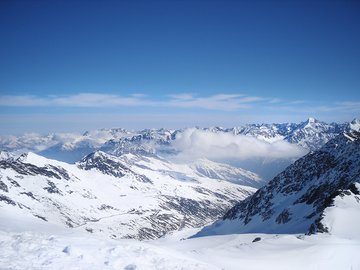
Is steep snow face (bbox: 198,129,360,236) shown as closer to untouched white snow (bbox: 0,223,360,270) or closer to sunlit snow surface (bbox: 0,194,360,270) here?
sunlit snow surface (bbox: 0,194,360,270)

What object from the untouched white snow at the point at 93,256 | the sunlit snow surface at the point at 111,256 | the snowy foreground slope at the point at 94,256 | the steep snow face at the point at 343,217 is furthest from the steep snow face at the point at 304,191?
the untouched white snow at the point at 93,256

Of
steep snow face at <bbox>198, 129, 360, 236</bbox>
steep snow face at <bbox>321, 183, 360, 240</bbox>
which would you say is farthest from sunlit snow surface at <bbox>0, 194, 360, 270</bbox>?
steep snow face at <bbox>198, 129, 360, 236</bbox>

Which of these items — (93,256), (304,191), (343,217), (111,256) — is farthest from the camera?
(304,191)

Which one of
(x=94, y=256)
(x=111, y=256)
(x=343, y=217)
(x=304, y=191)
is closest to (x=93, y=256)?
(x=94, y=256)

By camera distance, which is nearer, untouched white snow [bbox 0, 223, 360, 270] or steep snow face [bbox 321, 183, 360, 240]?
untouched white snow [bbox 0, 223, 360, 270]

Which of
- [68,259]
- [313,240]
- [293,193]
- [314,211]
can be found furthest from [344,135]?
[68,259]

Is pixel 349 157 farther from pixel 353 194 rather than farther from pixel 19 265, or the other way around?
pixel 19 265

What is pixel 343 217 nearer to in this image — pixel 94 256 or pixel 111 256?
pixel 111 256

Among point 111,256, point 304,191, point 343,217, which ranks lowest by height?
point 304,191

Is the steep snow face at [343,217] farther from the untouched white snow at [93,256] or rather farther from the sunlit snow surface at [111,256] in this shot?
the untouched white snow at [93,256]
